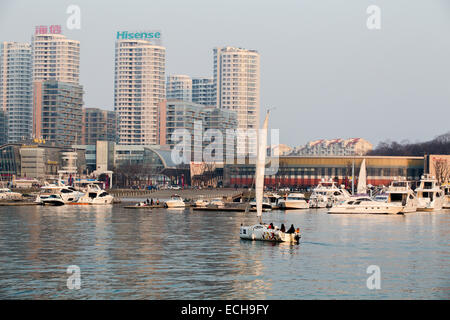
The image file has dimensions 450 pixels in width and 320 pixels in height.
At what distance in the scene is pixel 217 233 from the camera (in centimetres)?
7838

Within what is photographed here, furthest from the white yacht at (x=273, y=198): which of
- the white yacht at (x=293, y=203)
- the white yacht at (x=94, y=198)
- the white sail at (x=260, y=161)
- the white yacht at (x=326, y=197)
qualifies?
the white sail at (x=260, y=161)

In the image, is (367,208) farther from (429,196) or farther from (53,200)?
(53,200)

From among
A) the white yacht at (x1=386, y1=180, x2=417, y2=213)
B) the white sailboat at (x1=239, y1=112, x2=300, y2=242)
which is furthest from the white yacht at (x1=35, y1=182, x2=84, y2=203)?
the white sailboat at (x1=239, y1=112, x2=300, y2=242)

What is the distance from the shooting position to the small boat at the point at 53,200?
136875 millimetres

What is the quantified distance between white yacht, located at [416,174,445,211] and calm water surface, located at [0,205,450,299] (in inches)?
1762

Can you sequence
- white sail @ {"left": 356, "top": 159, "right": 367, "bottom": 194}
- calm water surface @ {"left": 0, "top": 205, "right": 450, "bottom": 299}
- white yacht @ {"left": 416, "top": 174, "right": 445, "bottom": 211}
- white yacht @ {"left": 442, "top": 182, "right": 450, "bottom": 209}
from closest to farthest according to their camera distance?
calm water surface @ {"left": 0, "top": 205, "right": 450, "bottom": 299}
white yacht @ {"left": 416, "top": 174, "right": 445, "bottom": 211}
white yacht @ {"left": 442, "top": 182, "right": 450, "bottom": 209}
white sail @ {"left": 356, "top": 159, "right": 367, "bottom": 194}

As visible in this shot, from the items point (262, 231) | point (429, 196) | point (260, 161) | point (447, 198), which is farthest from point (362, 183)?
point (262, 231)

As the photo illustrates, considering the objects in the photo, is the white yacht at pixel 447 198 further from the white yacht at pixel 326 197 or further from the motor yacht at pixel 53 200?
the motor yacht at pixel 53 200

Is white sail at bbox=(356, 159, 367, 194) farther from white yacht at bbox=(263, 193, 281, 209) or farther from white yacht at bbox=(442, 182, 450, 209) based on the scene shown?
white yacht at bbox=(263, 193, 281, 209)

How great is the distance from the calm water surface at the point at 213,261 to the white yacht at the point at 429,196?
44.7m

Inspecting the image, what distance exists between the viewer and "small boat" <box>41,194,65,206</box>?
137 metres

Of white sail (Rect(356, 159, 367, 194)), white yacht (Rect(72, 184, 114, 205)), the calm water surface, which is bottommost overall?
the calm water surface

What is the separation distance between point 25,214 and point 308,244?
185 ft
